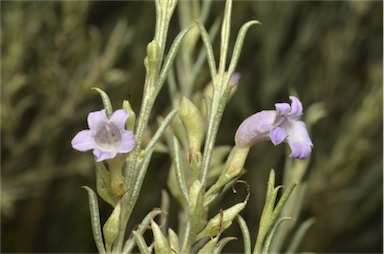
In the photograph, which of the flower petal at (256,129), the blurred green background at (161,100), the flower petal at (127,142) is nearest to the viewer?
the flower petal at (127,142)

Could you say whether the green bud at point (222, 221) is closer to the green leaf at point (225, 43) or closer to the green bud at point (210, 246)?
the green bud at point (210, 246)

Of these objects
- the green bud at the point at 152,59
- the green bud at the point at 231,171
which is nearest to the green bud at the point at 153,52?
the green bud at the point at 152,59

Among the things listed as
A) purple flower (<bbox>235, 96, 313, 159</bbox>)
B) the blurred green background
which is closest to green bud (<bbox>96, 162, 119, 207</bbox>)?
purple flower (<bbox>235, 96, 313, 159</bbox>)

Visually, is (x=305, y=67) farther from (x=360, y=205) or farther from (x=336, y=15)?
(x=360, y=205)

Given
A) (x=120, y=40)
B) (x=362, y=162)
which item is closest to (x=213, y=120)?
(x=120, y=40)

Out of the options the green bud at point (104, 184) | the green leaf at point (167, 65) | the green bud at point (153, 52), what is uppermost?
the green bud at point (153, 52)

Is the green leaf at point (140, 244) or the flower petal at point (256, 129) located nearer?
the green leaf at point (140, 244)

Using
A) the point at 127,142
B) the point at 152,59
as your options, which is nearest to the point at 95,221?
the point at 127,142
